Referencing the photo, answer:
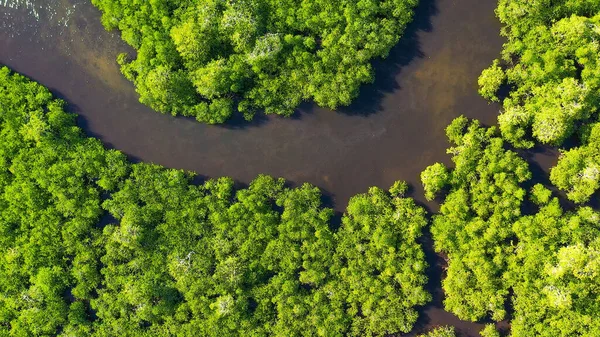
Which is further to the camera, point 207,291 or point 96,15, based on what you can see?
point 96,15

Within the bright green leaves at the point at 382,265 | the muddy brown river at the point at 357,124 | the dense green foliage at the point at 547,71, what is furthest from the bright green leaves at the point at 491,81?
the bright green leaves at the point at 382,265

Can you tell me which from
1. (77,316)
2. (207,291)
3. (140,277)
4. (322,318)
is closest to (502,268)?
(322,318)

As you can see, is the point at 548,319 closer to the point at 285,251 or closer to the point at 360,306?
the point at 360,306

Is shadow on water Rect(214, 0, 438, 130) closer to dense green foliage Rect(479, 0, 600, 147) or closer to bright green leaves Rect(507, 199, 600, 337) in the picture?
dense green foliage Rect(479, 0, 600, 147)

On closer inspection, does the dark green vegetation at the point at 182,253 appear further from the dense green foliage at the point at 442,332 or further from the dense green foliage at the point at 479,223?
the dense green foliage at the point at 479,223

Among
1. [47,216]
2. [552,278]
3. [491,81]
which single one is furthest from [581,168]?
[47,216]

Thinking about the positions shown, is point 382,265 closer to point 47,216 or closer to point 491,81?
point 491,81
